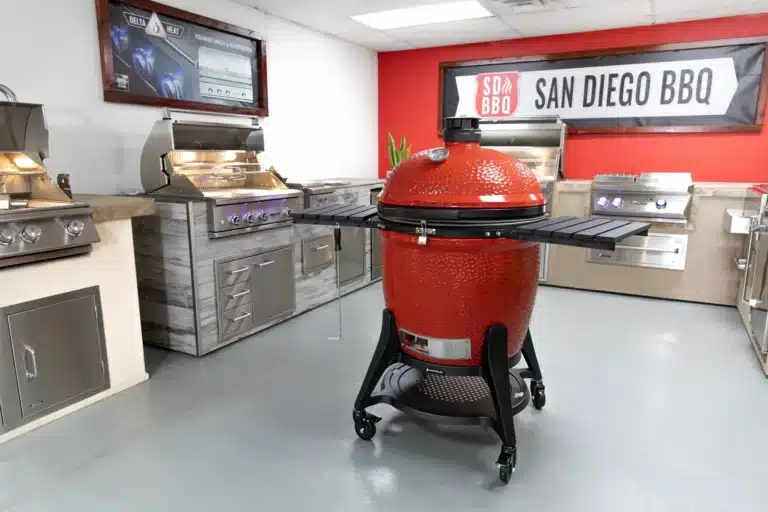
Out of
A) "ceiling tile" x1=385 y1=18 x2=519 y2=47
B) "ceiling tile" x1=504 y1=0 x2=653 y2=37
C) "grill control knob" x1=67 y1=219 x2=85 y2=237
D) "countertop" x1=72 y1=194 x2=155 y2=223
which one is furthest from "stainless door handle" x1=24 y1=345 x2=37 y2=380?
"ceiling tile" x1=504 y1=0 x2=653 y2=37

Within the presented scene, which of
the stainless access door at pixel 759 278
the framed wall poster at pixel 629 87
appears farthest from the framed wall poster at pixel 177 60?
the stainless access door at pixel 759 278

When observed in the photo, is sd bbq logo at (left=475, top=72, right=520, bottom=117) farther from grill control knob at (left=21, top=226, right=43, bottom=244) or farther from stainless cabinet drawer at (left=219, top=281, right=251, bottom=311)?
grill control knob at (left=21, top=226, right=43, bottom=244)

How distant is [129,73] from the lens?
343 cm

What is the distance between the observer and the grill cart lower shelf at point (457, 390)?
2.03 meters

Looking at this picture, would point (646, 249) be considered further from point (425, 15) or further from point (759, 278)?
point (425, 15)

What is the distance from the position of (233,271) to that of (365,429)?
5.02 feet

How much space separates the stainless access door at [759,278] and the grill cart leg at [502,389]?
202cm

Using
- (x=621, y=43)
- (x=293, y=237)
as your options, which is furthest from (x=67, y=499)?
(x=621, y=43)

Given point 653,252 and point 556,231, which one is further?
point 653,252

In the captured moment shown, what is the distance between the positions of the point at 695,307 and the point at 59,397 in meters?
4.56

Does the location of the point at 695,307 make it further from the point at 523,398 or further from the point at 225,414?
the point at 225,414

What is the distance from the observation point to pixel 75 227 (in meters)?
2.41

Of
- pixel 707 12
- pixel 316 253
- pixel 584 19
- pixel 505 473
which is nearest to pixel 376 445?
pixel 505 473

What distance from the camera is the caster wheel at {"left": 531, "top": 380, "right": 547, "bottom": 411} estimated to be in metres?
2.59
